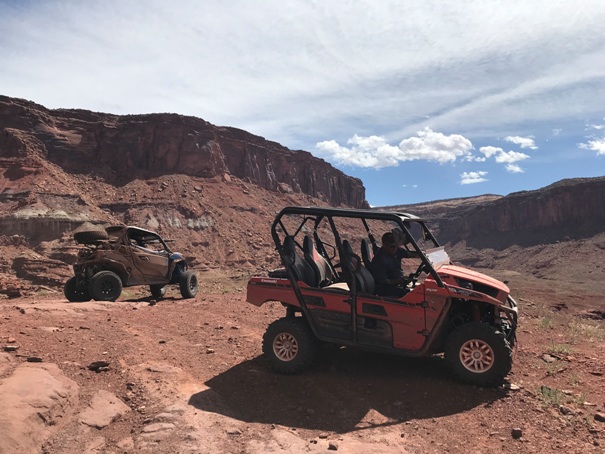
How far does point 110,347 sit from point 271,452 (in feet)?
12.6

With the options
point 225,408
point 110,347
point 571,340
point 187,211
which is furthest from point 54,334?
point 187,211

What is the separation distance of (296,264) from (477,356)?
2623 millimetres

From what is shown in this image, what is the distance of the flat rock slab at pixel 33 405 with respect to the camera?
392 cm

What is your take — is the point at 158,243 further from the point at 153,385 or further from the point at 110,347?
the point at 153,385

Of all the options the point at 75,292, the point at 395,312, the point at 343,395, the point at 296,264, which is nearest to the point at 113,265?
the point at 75,292

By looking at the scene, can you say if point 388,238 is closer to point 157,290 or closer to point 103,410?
point 103,410

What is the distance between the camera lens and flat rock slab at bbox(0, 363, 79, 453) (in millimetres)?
3916

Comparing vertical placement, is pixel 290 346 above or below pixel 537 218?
below

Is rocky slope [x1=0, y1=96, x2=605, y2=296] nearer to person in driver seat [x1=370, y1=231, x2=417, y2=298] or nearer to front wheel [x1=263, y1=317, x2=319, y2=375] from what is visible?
front wheel [x1=263, y1=317, x2=319, y2=375]

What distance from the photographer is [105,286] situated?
12.8m

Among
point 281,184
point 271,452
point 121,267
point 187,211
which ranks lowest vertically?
point 271,452

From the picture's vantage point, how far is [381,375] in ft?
19.9

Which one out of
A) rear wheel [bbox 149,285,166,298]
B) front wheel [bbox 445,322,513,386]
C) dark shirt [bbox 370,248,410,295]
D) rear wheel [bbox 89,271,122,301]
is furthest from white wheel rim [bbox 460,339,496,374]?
rear wheel [bbox 149,285,166,298]

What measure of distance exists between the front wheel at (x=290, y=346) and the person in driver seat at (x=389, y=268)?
120 centimetres
